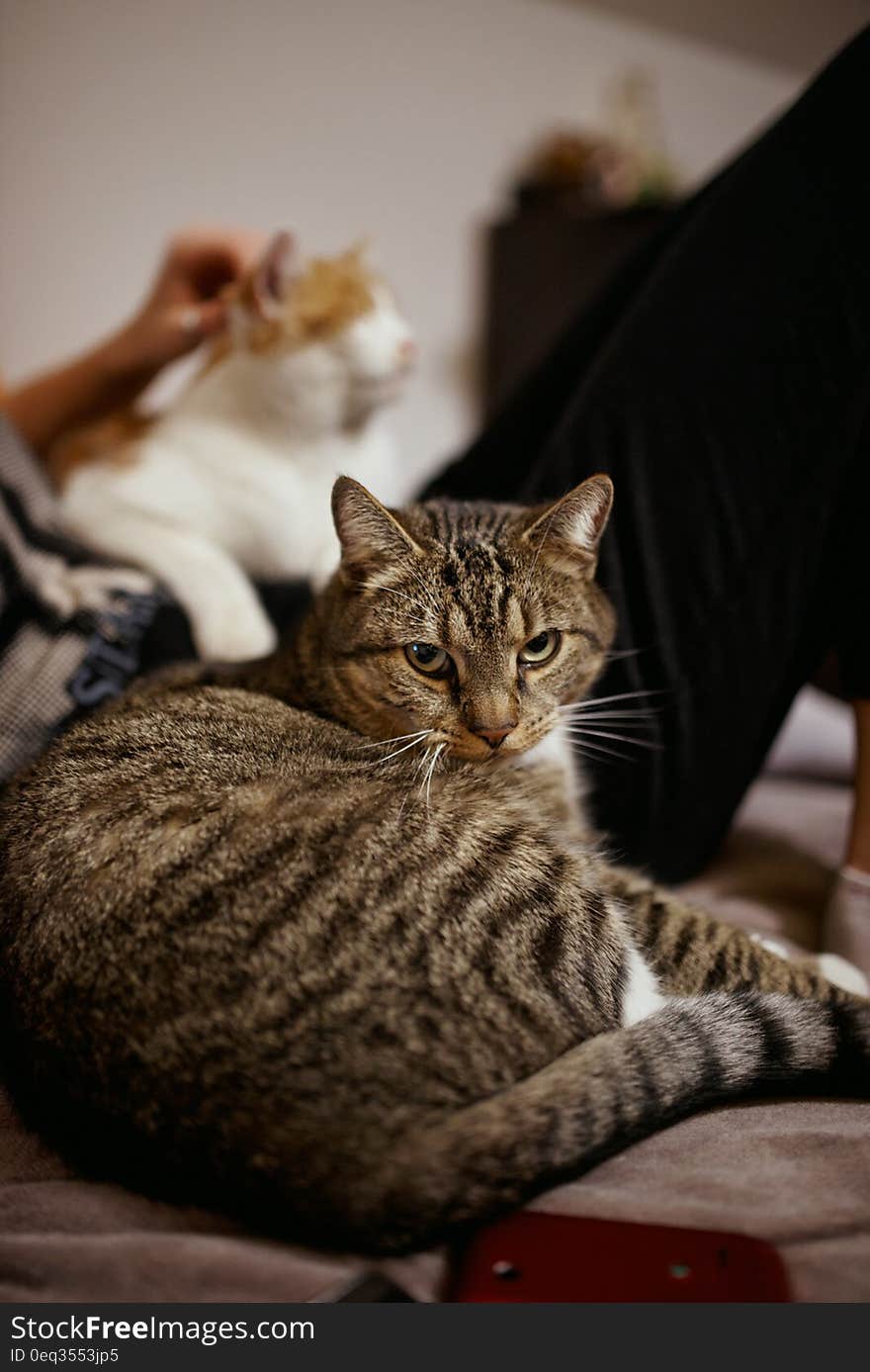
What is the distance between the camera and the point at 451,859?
2.58 feet

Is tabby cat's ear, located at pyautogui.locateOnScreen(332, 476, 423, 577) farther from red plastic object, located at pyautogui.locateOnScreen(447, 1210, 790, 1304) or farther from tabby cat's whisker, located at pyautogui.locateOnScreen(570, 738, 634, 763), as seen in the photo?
red plastic object, located at pyautogui.locateOnScreen(447, 1210, 790, 1304)

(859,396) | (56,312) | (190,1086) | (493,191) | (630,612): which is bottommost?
(190,1086)

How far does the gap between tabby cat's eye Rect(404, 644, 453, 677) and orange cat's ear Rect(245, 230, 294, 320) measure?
1.14 m

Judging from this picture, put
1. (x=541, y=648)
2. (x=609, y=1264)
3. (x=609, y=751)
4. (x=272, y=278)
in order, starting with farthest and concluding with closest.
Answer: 1. (x=272, y=278)
2. (x=609, y=751)
3. (x=541, y=648)
4. (x=609, y=1264)

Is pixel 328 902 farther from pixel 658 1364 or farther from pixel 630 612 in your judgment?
pixel 630 612

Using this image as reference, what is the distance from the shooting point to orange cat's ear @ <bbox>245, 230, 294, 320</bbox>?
1.75 m

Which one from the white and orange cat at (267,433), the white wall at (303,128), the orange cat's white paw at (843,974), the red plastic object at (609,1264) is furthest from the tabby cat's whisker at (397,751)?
the white wall at (303,128)

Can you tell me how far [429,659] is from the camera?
99 cm

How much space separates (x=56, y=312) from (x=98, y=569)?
94.7 inches

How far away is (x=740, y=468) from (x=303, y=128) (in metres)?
3.27

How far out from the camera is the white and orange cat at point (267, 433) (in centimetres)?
174

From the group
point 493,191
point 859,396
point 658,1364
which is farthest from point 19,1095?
point 493,191

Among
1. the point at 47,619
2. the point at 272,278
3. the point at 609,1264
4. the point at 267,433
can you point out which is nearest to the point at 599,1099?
the point at 609,1264

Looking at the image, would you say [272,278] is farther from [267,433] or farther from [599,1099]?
[599,1099]
